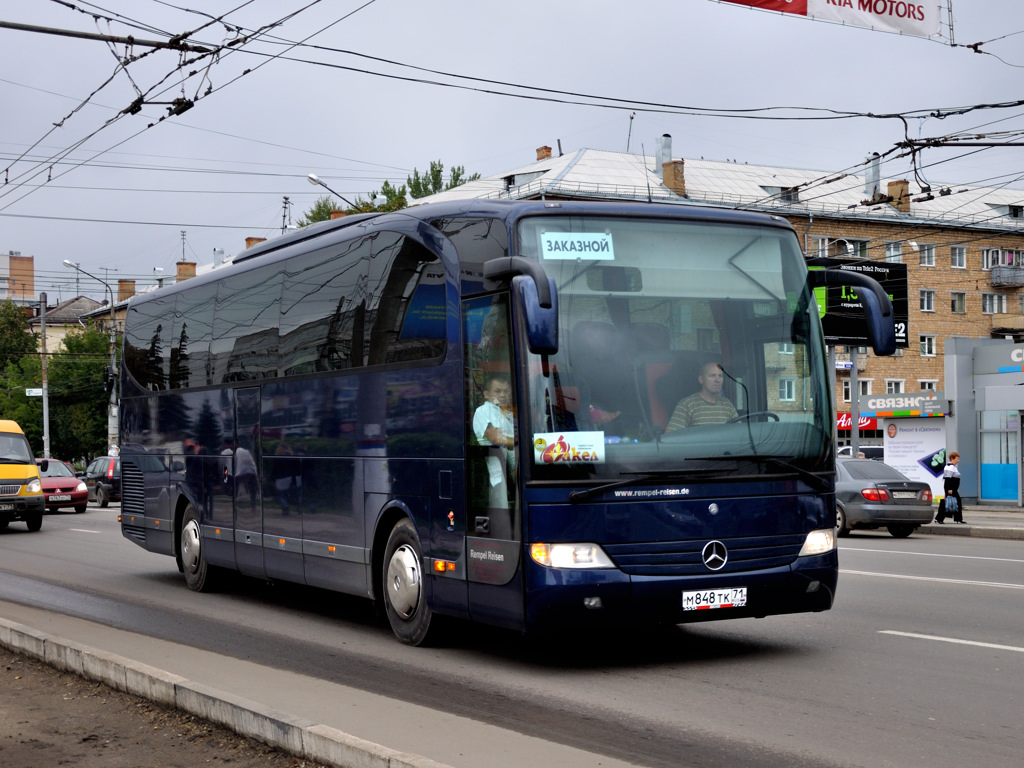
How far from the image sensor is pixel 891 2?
647 inches

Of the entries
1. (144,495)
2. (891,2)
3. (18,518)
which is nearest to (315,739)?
(144,495)

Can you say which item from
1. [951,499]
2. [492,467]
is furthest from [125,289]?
[492,467]

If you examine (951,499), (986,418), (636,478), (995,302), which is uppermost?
(995,302)

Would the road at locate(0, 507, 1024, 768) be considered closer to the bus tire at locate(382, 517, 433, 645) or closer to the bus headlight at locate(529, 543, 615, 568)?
the bus tire at locate(382, 517, 433, 645)

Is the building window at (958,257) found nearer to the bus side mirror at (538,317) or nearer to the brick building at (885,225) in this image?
the brick building at (885,225)

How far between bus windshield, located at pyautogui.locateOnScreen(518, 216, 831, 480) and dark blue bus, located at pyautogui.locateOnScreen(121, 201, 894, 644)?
0.01 metres

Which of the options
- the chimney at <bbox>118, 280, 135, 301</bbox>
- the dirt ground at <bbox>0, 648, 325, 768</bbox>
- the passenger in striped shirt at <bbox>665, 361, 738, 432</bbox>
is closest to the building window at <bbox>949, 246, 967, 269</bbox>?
the chimney at <bbox>118, 280, 135, 301</bbox>

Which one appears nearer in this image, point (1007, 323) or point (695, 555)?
point (695, 555)

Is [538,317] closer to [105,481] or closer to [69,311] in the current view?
[105,481]

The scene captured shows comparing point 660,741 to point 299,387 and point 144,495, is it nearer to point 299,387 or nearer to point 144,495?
point 299,387

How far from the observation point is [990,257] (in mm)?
75500

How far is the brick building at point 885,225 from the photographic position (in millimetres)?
64625

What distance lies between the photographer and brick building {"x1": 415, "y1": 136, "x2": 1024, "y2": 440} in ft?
212

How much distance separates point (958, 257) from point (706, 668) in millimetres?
70509
